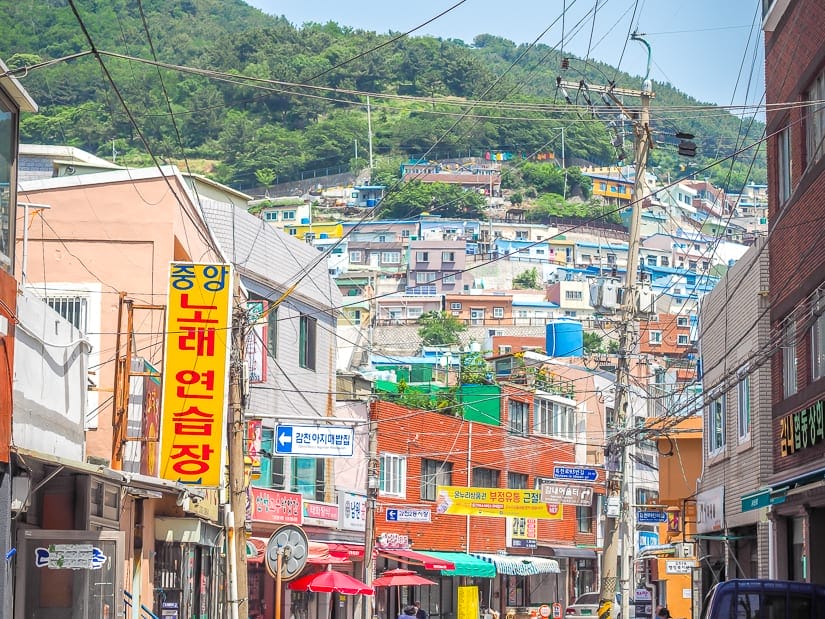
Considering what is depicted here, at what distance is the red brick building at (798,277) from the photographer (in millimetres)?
20812

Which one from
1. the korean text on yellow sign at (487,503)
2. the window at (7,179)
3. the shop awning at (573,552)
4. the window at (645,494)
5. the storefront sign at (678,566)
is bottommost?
the shop awning at (573,552)

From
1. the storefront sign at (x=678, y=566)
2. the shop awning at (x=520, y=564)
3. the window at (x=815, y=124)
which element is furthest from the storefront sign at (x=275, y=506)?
the window at (x=815, y=124)

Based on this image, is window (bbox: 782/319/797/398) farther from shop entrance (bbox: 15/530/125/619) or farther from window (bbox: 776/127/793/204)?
shop entrance (bbox: 15/530/125/619)

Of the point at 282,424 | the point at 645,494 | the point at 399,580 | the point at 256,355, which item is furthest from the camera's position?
the point at 645,494

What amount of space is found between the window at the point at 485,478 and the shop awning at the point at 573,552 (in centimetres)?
601

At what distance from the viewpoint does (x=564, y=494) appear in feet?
142

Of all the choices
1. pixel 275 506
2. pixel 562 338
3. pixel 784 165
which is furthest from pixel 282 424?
pixel 562 338

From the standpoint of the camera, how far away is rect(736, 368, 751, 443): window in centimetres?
2628

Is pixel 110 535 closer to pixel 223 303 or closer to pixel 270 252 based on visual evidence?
pixel 223 303

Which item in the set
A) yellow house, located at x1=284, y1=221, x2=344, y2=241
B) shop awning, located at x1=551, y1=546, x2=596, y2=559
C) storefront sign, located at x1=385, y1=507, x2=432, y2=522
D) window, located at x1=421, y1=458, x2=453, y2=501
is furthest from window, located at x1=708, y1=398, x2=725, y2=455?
yellow house, located at x1=284, y1=221, x2=344, y2=241

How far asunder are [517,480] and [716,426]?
30582mm

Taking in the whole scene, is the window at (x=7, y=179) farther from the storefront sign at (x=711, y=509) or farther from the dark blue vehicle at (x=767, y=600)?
the storefront sign at (x=711, y=509)

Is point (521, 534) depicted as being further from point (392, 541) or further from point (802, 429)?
point (802, 429)

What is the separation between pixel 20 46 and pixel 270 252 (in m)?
121
